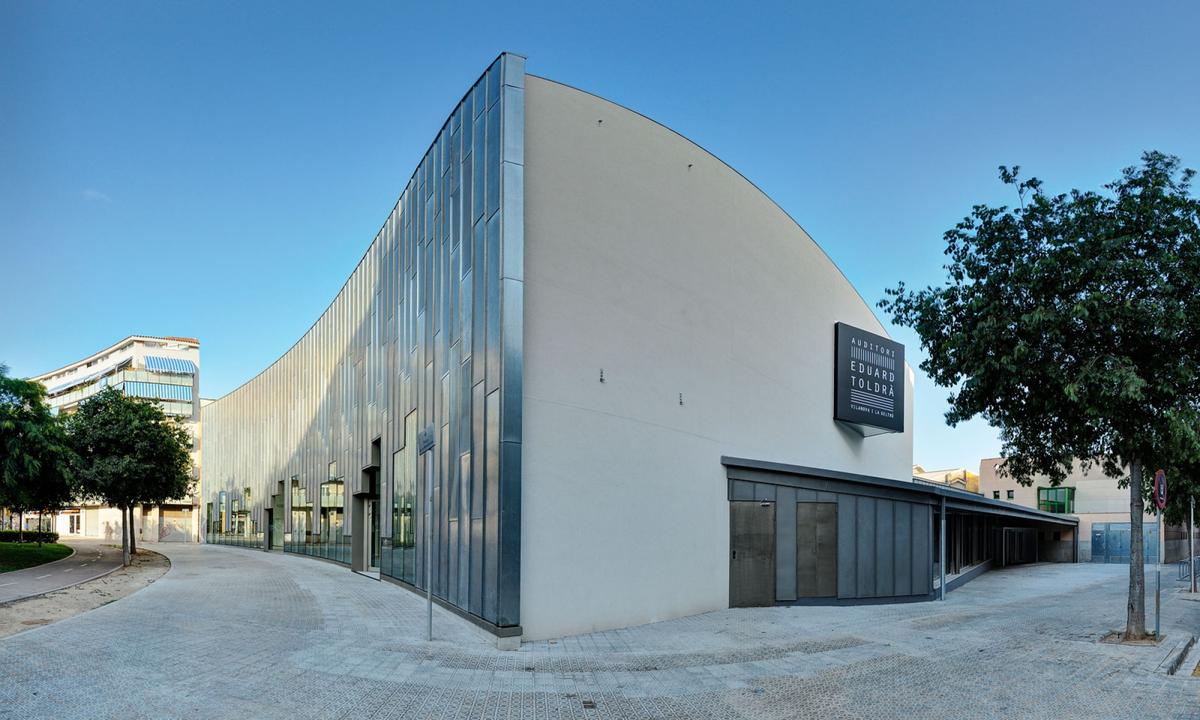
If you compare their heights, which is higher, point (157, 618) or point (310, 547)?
point (157, 618)

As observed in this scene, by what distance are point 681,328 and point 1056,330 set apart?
6.83 m

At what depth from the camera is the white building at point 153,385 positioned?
77.3 m

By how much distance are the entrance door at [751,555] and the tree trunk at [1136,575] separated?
668 centimetres

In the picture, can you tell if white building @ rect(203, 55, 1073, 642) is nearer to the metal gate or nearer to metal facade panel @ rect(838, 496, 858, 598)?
metal facade panel @ rect(838, 496, 858, 598)

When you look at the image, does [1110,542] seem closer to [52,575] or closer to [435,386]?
[435,386]

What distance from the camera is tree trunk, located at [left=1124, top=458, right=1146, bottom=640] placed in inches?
503

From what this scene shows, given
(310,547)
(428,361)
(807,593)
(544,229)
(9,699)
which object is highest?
(544,229)

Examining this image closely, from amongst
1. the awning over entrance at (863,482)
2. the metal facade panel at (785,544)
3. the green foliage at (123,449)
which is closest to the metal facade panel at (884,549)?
the awning over entrance at (863,482)

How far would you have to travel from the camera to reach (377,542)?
26859 mm

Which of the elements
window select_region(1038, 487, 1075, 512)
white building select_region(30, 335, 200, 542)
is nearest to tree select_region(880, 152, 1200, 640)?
window select_region(1038, 487, 1075, 512)

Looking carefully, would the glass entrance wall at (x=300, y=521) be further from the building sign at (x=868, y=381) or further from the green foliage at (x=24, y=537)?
the building sign at (x=868, y=381)

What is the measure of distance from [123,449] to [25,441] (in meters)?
5.11

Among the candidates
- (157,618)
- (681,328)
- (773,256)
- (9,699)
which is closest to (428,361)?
(681,328)

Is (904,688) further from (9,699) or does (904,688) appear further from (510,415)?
(9,699)
